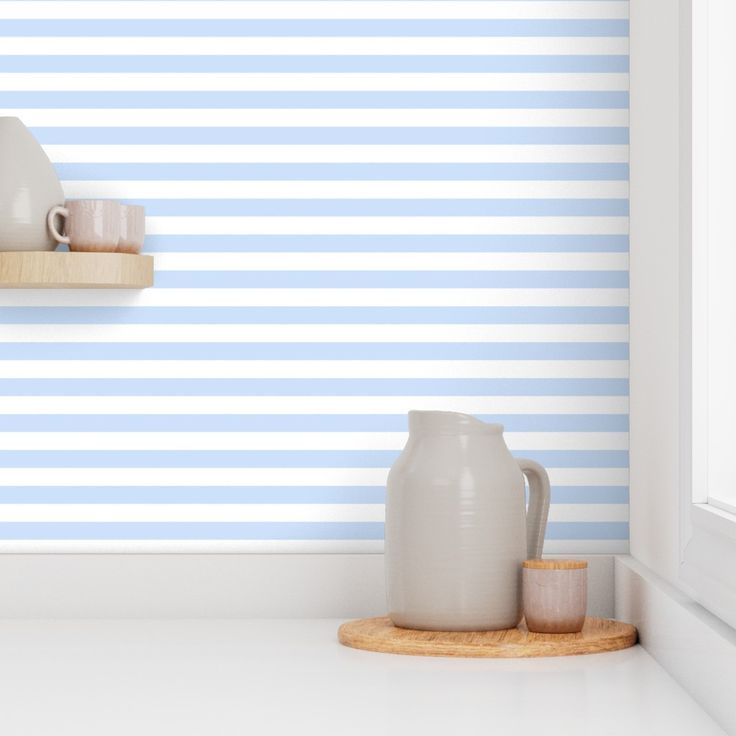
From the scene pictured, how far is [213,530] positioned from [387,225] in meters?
0.46

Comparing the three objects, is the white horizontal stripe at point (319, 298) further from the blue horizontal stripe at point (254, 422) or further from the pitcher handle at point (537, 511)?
the pitcher handle at point (537, 511)

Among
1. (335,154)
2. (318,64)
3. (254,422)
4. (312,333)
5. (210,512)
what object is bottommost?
(210,512)

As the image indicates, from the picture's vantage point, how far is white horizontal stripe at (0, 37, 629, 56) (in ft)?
5.15

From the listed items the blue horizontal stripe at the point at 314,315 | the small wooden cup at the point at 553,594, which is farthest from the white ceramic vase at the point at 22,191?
the small wooden cup at the point at 553,594

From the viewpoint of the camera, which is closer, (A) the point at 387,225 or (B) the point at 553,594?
(B) the point at 553,594

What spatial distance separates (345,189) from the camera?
1570 millimetres

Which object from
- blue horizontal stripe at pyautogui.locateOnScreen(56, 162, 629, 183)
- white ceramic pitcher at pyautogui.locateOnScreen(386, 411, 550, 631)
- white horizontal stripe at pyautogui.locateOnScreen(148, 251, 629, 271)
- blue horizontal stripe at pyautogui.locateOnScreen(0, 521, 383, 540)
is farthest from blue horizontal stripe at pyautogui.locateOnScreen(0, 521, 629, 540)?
blue horizontal stripe at pyautogui.locateOnScreen(56, 162, 629, 183)

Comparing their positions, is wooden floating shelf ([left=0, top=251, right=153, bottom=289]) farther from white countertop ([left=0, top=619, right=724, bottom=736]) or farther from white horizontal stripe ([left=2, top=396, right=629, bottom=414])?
white countertop ([left=0, top=619, right=724, bottom=736])

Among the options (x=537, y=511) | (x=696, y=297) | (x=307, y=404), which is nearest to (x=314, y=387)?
(x=307, y=404)

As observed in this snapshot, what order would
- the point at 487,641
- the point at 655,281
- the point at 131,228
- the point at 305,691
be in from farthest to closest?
1. the point at 131,228
2. the point at 655,281
3. the point at 487,641
4. the point at 305,691

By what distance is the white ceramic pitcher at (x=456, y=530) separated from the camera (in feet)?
4.27

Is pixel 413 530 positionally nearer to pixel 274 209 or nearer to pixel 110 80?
pixel 274 209

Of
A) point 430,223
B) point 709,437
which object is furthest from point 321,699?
point 430,223

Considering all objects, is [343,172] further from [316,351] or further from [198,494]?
[198,494]
